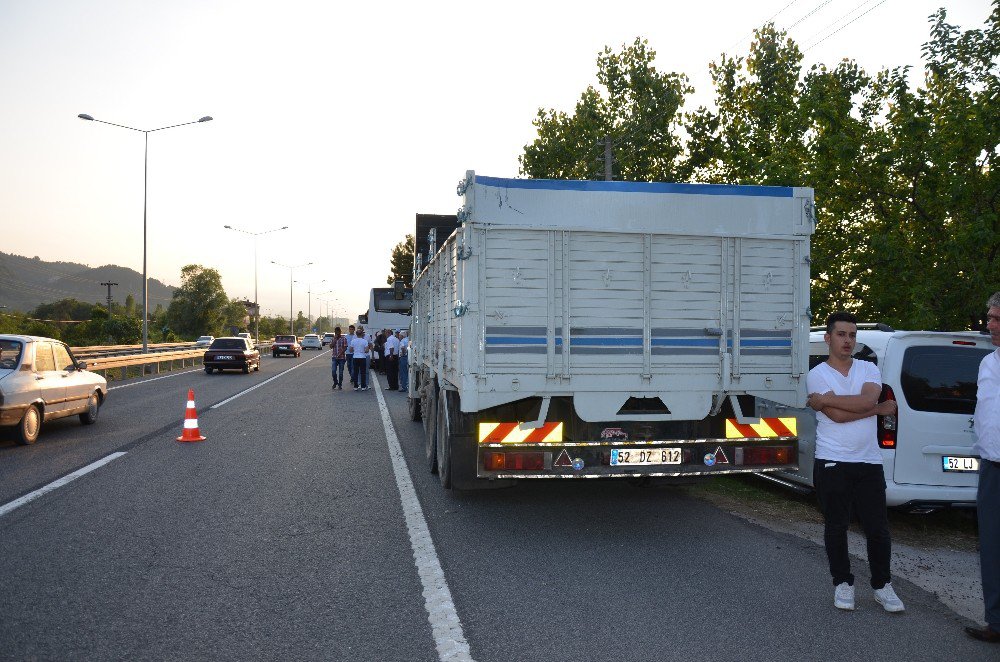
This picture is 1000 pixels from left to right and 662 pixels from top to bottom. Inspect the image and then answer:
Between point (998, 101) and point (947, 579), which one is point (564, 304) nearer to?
point (947, 579)

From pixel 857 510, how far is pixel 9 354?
11.1 metres

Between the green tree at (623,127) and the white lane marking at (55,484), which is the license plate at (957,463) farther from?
the green tree at (623,127)

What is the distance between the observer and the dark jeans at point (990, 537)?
162 inches

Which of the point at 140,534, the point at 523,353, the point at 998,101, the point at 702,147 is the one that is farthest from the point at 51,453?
the point at 702,147

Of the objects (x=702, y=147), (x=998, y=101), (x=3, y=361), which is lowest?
(x=3, y=361)

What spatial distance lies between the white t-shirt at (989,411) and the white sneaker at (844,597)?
1.03 metres

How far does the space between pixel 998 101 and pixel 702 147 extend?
101ft

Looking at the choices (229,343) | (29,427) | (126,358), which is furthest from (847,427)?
(229,343)

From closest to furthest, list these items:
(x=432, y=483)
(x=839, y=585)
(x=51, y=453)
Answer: (x=839, y=585) < (x=432, y=483) < (x=51, y=453)

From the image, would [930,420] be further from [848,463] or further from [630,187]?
[630,187]

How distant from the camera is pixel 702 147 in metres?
→ 41.1

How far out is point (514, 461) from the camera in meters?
5.96

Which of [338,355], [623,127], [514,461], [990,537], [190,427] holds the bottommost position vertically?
[190,427]

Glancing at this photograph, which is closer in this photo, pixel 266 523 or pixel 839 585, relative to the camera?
pixel 839 585
